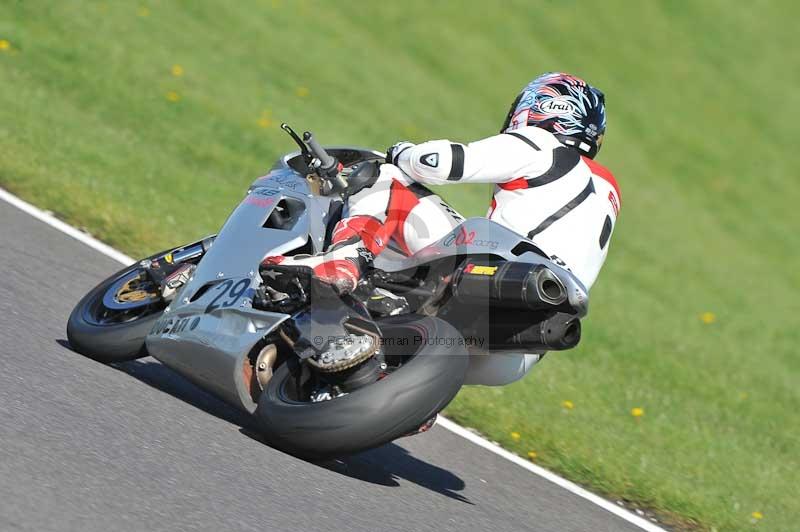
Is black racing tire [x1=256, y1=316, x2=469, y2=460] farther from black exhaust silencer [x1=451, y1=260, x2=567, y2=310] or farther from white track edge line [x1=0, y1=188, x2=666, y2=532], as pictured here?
white track edge line [x1=0, y1=188, x2=666, y2=532]

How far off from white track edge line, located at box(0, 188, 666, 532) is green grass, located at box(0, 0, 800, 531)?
0.17m

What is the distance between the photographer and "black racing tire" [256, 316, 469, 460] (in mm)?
4508

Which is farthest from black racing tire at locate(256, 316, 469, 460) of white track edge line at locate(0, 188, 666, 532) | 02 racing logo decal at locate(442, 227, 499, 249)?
white track edge line at locate(0, 188, 666, 532)

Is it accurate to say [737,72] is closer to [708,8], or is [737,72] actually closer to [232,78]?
[708,8]

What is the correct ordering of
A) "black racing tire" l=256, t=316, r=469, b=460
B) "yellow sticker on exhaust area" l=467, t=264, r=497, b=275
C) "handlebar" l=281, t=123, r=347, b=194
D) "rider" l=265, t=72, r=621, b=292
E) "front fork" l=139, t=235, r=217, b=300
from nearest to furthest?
"black racing tire" l=256, t=316, r=469, b=460 < "yellow sticker on exhaust area" l=467, t=264, r=497, b=275 < "rider" l=265, t=72, r=621, b=292 < "handlebar" l=281, t=123, r=347, b=194 < "front fork" l=139, t=235, r=217, b=300

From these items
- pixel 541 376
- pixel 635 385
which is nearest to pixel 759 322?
pixel 635 385

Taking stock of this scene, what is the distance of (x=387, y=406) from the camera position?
14.7 ft

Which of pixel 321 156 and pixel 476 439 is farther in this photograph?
pixel 476 439

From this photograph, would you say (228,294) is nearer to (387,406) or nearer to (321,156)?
(321,156)

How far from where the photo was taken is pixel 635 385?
9102 mm

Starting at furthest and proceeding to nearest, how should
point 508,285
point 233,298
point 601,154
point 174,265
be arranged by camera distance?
point 601,154, point 174,265, point 233,298, point 508,285

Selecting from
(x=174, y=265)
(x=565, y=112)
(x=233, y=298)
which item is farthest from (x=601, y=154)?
(x=233, y=298)

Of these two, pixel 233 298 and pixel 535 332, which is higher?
pixel 535 332

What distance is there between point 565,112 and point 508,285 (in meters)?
1.14
